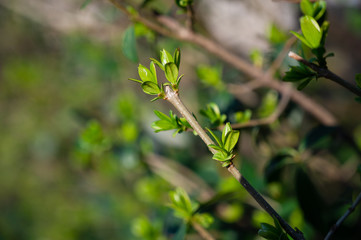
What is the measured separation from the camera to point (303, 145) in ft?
2.35

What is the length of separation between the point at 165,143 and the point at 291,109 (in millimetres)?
675

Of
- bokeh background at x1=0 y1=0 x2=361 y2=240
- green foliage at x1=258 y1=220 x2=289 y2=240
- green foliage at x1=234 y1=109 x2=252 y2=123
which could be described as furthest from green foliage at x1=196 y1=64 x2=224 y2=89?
green foliage at x1=258 y1=220 x2=289 y2=240

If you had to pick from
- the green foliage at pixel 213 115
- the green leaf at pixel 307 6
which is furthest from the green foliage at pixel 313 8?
the green foliage at pixel 213 115

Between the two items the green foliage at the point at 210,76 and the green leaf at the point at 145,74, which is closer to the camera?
the green leaf at the point at 145,74

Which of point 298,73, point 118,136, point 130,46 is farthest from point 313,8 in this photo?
point 118,136

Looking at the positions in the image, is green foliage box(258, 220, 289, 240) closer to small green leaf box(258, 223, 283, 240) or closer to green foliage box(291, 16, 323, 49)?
small green leaf box(258, 223, 283, 240)

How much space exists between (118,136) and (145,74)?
2.34 ft

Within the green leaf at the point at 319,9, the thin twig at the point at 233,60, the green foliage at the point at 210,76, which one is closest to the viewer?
the green leaf at the point at 319,9

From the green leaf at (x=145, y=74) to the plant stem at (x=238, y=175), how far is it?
0.04 meters

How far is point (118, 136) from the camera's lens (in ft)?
3.67

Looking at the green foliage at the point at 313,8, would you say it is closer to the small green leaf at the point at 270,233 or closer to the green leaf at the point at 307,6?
the green leaf at the point at 307,6

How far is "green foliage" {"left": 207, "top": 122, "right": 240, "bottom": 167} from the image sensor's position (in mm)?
406

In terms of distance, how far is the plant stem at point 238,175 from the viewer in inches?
15.1

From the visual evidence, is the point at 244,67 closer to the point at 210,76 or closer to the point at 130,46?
the point at 210,76
